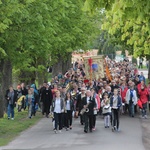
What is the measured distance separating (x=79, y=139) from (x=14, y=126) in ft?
16.2

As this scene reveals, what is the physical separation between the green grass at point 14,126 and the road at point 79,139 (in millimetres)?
297

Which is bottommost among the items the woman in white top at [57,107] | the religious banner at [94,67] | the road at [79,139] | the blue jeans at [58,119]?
the road at [79,139]

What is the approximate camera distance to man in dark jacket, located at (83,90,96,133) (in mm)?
20734

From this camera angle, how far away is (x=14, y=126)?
23047mm

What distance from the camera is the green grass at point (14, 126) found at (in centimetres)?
Result: 1976

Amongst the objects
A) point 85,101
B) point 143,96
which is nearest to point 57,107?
point 85,101

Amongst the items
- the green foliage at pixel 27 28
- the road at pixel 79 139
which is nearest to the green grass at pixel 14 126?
the road at pixel 79 139

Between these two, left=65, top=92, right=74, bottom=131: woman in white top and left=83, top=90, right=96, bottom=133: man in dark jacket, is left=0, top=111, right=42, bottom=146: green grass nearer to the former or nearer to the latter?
left=65, top=92, right=74, bottom=131: woman in white top

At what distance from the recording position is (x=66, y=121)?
21.7m

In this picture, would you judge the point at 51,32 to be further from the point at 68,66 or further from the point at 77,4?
the point at 68,66

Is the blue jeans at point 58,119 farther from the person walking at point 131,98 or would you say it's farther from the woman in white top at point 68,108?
the person walking at point 131,98

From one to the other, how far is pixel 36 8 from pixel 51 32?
176 centimetres

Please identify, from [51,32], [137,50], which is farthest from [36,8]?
[137,50]

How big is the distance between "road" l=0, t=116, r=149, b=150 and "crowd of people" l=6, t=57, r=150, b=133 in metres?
0.49
